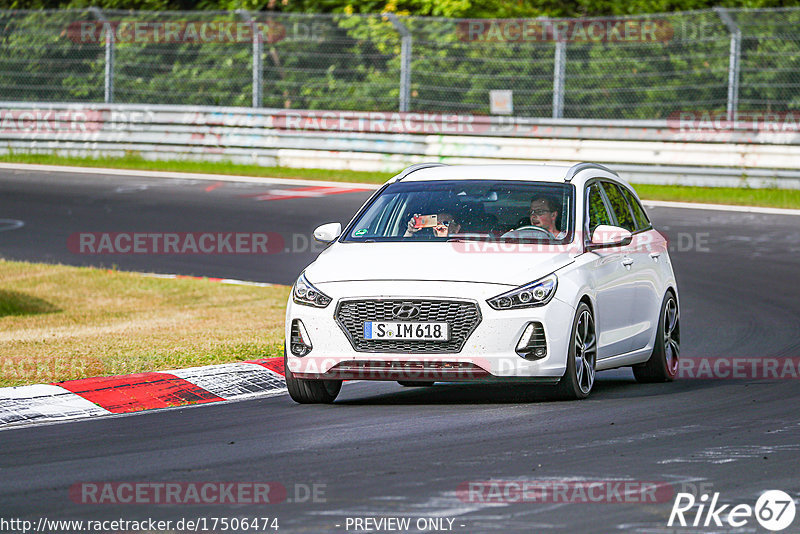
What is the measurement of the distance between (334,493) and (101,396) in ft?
11.7

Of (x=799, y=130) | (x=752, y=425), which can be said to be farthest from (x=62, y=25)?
(x=752, y=425)

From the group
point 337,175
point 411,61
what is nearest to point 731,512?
point 337,175

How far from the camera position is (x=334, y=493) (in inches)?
264

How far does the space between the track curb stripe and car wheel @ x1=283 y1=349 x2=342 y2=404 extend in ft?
2.23

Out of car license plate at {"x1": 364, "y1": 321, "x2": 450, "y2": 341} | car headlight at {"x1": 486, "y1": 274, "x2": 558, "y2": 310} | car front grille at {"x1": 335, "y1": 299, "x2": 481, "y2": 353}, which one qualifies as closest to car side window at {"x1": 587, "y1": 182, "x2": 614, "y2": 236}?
car headlight at {"x1": 486, "y1": 274, "x2": 558, "y2": 310}

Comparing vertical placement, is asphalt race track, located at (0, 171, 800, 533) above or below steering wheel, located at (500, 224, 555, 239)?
below

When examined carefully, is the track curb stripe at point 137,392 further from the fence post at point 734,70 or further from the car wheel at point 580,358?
the fence post at point 734,70

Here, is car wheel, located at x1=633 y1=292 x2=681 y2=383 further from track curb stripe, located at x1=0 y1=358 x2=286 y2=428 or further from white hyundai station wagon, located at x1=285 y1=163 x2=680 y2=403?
track curb stripe, located at x1=0 y1=358 x2=286 y2=428

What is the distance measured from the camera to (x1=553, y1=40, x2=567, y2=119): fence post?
25.3m

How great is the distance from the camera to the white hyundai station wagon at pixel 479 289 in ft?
30.2

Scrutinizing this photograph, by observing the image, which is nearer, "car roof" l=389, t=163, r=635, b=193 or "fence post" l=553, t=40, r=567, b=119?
"car roof" l=389, t=163, r=635, b=193

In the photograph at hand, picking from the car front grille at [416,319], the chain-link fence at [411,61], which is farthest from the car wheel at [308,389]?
the chain-link fence at [411,61]

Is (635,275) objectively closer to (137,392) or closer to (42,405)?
(137,392)

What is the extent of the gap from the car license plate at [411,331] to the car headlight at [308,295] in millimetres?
393
